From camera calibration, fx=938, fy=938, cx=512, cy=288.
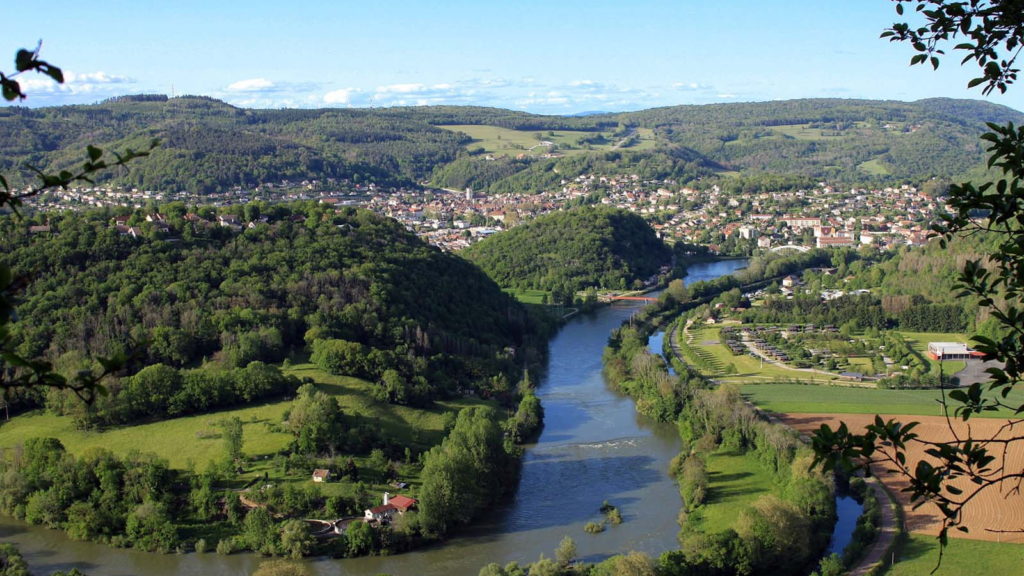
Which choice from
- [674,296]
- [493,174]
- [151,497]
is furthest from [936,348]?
[493,174]

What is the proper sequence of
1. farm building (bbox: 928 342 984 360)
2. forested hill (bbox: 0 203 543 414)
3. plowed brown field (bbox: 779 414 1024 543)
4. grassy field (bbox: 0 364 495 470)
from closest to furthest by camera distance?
plowed brown field (bbox: 779 414 1024 543) → grassy field (bbox: 0 364 495 470) → forested hill (bbox: 0 203 543 414) → farm building (bbox: 928 342 984 360)

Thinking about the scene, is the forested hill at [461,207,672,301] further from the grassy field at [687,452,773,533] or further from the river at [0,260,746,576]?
the grassy field at [687,452,773,533]

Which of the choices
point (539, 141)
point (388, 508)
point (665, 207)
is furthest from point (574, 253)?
point (539, 141)

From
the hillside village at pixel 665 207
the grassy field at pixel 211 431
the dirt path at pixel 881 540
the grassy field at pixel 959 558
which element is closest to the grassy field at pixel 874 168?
the hillside village at pixel 665 207

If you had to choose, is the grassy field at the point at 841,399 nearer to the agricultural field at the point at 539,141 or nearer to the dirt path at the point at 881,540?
the dirt path at the point at 881,540

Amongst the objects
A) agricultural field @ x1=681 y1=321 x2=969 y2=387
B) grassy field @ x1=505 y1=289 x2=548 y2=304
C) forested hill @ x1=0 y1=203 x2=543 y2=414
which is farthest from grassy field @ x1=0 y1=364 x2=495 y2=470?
grassy field @ x1=505 y1=289 x2=548 y2=304

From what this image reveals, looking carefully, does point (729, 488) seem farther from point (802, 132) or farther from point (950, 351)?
point (802, 132)
